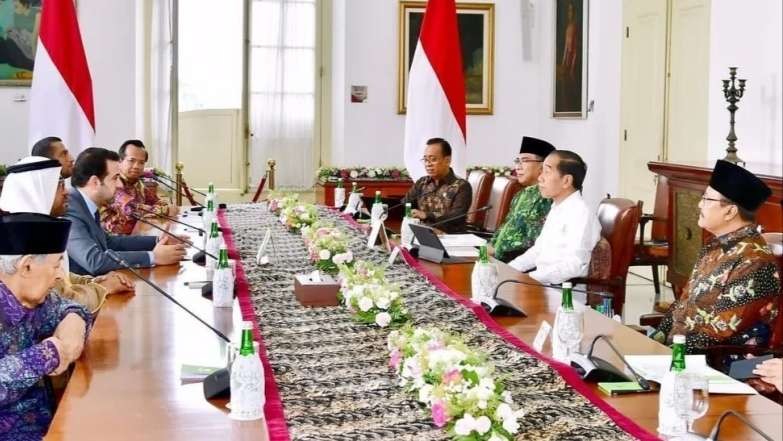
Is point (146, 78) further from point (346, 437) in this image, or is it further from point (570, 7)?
point (346, 437)

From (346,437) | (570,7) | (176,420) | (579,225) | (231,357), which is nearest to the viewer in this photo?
(346,437)

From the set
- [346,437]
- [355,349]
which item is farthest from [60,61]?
[346,437]

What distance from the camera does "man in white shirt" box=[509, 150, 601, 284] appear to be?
14.1ft

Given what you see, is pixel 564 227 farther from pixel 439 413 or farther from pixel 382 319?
pixel 439 413

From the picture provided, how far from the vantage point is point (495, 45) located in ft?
32.3

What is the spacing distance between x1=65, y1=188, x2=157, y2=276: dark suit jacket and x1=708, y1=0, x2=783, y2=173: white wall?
10.7ft

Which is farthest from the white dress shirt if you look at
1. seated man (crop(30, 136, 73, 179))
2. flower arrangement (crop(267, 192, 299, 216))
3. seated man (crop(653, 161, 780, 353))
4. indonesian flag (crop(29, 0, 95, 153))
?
indonesian flag (crop(29, 0, 95, 153))

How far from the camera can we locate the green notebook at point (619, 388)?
2258mm

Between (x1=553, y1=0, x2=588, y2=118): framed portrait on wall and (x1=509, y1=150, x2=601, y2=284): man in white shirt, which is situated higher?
(x1=553, y1=0, x2=588, y2=118): framed portrait on wall

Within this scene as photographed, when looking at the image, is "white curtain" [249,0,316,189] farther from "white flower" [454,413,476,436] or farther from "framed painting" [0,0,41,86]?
"white flower" [454,413,476,436]

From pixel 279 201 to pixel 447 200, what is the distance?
1.05 m

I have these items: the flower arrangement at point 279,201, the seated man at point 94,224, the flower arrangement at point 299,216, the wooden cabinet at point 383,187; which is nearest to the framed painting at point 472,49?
the wooden cabinet at point 383,187

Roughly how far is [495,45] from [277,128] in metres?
2.61

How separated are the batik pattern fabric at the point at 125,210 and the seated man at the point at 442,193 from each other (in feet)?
5.26
